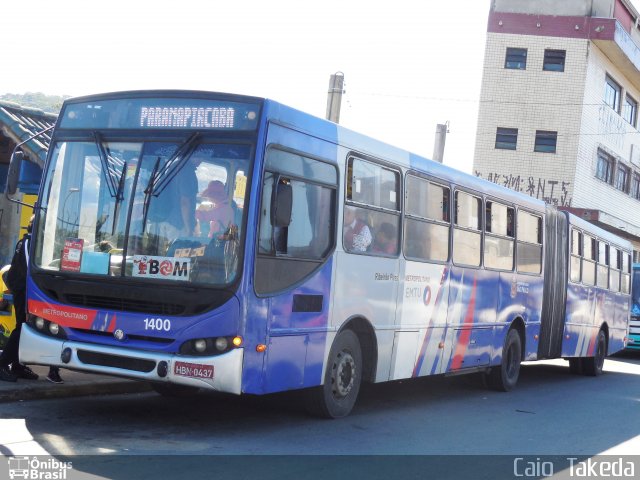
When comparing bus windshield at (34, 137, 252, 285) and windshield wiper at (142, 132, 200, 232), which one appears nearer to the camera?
bus windshield at (34, 137, 252, 285)

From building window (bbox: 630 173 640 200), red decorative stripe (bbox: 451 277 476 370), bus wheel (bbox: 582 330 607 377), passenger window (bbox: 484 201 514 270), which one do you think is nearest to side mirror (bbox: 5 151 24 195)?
red decorative stripe (bbox: 451 277 476 370)

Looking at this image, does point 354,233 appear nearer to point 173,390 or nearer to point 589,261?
point 173,390

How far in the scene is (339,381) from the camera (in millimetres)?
9500

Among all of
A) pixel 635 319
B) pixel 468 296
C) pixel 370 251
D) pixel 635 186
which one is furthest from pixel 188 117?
pixel 635 186

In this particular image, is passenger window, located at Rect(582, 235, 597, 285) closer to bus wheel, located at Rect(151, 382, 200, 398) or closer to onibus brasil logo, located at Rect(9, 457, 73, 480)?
bus wheel, located at Rect(151, 382, 200, 398)

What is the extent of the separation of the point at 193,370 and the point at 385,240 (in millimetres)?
3306

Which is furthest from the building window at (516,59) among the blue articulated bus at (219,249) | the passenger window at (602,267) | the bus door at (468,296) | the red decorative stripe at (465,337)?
the blue articulated bus at (219,249)

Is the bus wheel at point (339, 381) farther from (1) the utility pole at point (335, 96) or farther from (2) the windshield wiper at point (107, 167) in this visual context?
(1) the utility pole at point (335, 96)

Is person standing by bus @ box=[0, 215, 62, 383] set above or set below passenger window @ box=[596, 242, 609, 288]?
below

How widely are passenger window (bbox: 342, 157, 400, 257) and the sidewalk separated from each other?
3.17 meters

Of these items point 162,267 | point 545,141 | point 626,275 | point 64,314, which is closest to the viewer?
point 162,267

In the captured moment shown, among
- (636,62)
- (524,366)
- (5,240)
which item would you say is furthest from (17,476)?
A: (636,62)

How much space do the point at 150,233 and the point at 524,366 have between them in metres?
14.7

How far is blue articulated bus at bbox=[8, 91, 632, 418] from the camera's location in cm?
789
